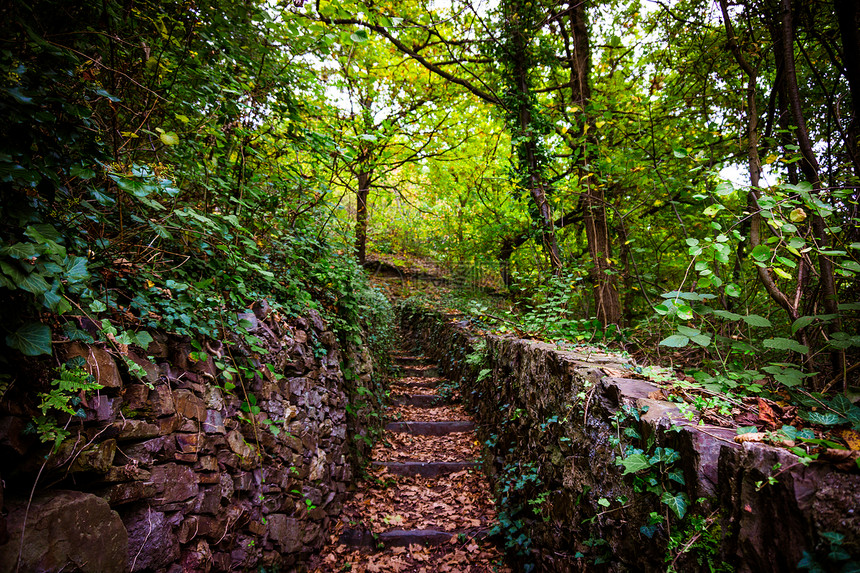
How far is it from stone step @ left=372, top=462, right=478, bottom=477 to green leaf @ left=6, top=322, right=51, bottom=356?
3846 mm

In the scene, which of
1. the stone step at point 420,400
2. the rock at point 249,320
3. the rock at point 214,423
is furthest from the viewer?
the stone step at point 420,400

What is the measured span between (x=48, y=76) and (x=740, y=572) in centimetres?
313

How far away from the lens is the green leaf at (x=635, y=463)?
5.50ft

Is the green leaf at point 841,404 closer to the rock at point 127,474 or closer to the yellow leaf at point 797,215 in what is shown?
the yellow leaf at point 797,215

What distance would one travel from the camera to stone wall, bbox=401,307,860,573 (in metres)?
1.12

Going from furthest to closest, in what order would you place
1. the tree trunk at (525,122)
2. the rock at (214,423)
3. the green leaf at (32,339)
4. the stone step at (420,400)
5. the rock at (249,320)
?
1. the stone step at (420,400)
2. the tree trunk at (525,122)
3. the rock at (249,320)
4. the rock at (214,423)
5. the green leaf at (32,339)

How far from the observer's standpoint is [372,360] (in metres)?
5.74

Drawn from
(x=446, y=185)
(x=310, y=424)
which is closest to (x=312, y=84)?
(x=310, y=424)

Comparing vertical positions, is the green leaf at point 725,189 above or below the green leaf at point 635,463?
above

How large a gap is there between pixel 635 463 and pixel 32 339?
262 cm

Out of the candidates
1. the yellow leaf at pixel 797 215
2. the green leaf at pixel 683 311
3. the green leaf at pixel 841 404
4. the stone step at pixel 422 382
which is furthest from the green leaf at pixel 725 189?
the stone step at pixel 422 382

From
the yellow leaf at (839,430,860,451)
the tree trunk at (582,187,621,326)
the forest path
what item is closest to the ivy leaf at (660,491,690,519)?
the yellow leaf at (839,430,860,451)

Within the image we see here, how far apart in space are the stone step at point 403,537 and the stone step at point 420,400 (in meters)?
2.65

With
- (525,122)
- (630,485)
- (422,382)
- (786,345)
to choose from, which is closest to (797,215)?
(786,345)
